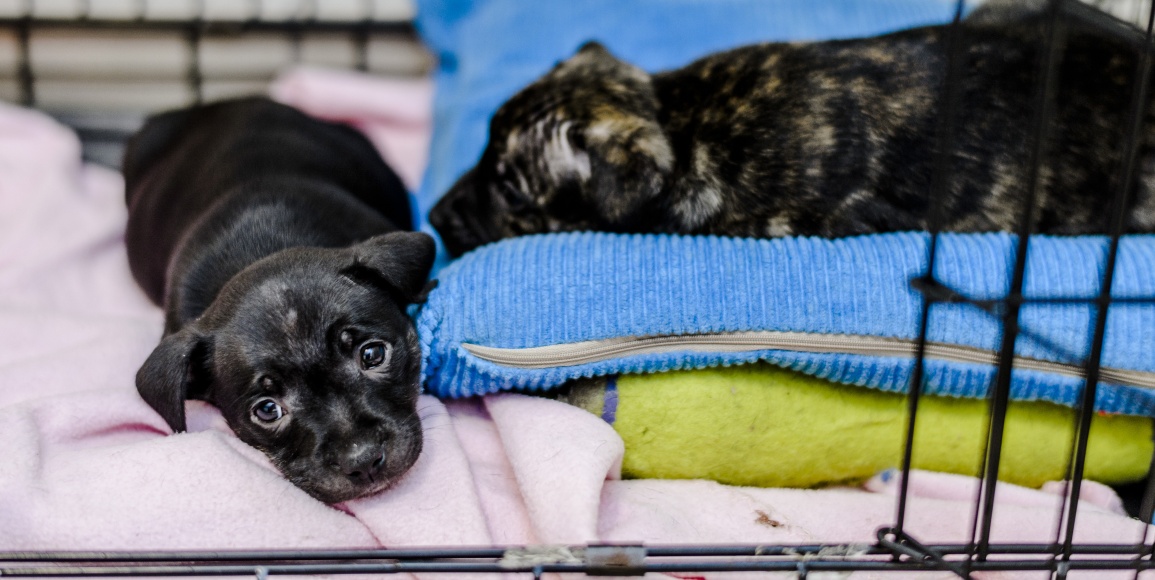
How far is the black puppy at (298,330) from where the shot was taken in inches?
69.8

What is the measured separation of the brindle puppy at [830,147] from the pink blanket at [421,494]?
598 mm

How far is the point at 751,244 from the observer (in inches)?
78.4

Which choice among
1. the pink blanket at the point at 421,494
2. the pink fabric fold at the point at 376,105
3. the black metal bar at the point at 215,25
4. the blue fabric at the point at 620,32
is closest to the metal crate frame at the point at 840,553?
the pink blanket at the point at 421,494

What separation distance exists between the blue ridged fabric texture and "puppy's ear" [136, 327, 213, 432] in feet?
1.51

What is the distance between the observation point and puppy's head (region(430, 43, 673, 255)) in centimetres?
221

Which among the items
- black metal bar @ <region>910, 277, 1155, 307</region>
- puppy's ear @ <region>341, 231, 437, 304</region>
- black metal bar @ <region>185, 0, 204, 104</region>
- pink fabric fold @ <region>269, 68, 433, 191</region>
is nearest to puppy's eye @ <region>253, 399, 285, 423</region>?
puppy's ear @ <region>341, 231, 437, 304</region>

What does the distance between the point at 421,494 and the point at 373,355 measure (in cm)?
31

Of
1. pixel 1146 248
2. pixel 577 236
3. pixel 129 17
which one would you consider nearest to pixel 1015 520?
pixel 1146 248

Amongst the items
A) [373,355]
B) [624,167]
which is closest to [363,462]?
[373,355]

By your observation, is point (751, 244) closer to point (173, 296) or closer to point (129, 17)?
point (173, 296)

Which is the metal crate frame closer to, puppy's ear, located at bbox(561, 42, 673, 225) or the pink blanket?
the pink blanket

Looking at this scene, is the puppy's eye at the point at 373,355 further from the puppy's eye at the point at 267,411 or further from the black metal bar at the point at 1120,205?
the black metal bar at the point at 1120,205

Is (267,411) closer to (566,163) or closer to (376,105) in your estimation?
(566,163)

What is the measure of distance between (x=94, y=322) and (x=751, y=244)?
1.73 metres
